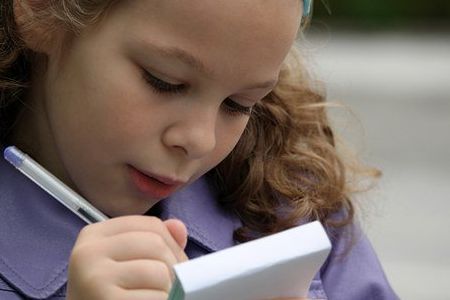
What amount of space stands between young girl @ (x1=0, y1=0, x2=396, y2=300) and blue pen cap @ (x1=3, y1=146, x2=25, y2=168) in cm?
5

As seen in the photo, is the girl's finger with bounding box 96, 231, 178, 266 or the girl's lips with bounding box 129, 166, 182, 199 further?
the girl's lips with bounding box 129, 166, 182, 199

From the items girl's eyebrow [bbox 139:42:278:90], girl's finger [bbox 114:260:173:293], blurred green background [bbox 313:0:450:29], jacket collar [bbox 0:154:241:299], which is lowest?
blurred green background [bbox 313:0:450:29]

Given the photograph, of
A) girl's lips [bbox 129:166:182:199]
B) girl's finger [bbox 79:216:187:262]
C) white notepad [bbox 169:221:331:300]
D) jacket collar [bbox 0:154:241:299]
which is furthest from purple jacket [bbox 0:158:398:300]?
white notepad [bbox 169:221:331:300]

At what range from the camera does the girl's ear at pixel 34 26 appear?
1.37 metres

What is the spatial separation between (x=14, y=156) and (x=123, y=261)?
257 millimetres

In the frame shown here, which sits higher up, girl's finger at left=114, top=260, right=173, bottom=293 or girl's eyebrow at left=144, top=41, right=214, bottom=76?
girl's eyebrow at left=144, top=41, right=214, bottom=76

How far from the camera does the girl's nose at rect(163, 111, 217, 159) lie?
129cm

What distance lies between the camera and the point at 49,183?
4.40ft

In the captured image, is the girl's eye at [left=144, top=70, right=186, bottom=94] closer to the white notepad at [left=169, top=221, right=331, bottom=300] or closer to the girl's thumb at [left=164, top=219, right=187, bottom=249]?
the girl's thumb at [left=164, top=219, right=187, bottom=249]

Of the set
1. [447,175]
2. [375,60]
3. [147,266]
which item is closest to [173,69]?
[147,266]

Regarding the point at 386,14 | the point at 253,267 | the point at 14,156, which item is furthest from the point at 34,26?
the point at 386,14

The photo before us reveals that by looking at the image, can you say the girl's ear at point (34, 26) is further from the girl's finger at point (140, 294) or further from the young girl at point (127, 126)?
the girl's finger at point (140, 294)

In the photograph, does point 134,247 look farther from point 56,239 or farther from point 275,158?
point 275,158

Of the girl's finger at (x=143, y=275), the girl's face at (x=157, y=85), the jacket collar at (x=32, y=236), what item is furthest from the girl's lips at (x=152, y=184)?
the girl's finger at (x=143, y=275)
